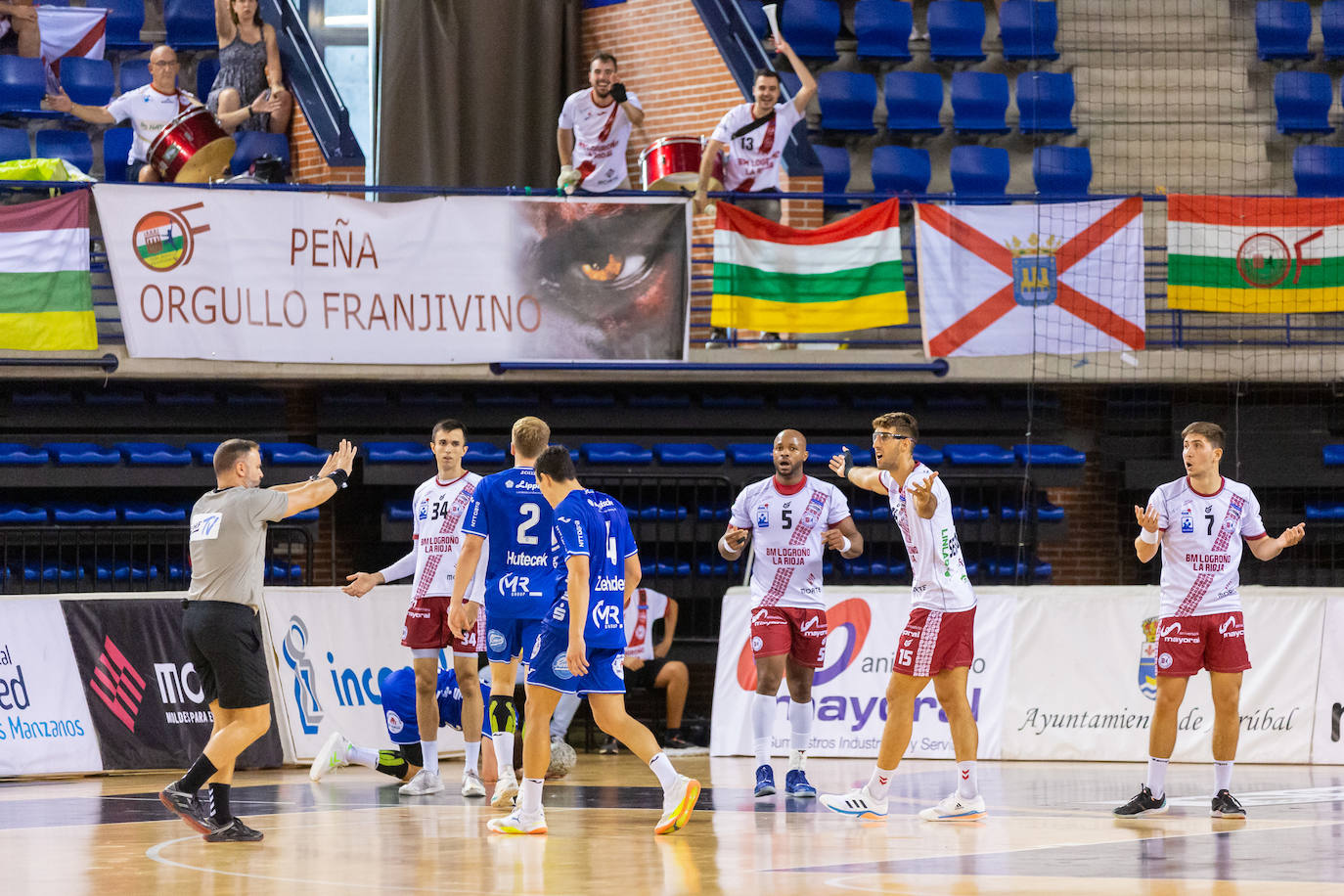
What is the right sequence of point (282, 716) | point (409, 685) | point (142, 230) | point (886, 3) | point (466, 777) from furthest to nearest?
point (886, 3) → point (142, 230) → point (282, 716) → point (409, 685) → point (466, 777)

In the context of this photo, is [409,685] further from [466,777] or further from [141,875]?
[141,875]

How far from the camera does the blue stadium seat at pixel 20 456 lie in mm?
15617

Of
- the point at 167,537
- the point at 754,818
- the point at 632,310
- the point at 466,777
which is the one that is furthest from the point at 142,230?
the point at 754,818

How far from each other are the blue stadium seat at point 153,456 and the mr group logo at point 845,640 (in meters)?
5.87

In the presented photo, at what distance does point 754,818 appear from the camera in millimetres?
9758

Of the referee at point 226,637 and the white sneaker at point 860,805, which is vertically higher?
the referee at point 226,637

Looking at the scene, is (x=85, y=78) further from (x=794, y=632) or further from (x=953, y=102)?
(x=794, y=632)

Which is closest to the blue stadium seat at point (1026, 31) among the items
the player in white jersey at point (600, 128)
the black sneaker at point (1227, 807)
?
the player in white jersey at point (600, 128)

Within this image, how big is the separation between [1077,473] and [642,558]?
4.55 metres

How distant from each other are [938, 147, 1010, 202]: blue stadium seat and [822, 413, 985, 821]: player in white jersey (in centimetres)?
951

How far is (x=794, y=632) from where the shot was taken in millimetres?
11555

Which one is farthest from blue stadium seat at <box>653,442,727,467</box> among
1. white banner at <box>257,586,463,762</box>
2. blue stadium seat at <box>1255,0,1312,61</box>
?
blue stadium seat at <box>1255,0,1312,61</box>

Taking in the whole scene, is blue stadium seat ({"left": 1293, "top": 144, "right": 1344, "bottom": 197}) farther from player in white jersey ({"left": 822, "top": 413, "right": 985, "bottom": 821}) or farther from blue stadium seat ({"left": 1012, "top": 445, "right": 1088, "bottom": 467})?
player in white jersey ({"left": 822, "top": 413, "right": 985, "bottom": 821})

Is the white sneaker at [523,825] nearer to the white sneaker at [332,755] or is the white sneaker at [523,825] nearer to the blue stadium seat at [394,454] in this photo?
the white sneaker at [332,755]
